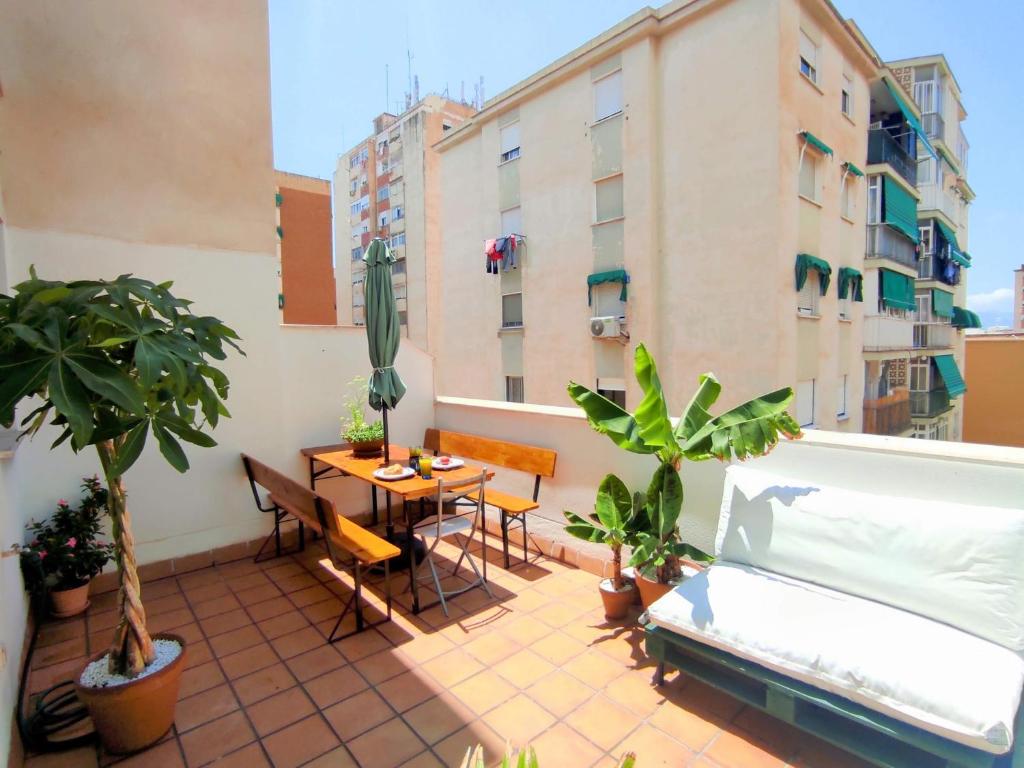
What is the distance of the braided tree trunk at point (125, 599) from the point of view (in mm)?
2930

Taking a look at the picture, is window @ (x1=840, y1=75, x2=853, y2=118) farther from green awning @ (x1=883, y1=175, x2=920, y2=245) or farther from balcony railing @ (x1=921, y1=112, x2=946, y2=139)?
balcony railing @ (x1=921, y1=112, x2=946, y2=139)

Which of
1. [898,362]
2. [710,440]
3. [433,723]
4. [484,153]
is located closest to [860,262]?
[898,362]

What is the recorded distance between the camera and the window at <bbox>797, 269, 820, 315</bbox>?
13438 millimetres

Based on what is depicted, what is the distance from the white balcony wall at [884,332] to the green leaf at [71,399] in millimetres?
20100

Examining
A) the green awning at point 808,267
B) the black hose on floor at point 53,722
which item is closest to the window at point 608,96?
the green awning at point 808,267

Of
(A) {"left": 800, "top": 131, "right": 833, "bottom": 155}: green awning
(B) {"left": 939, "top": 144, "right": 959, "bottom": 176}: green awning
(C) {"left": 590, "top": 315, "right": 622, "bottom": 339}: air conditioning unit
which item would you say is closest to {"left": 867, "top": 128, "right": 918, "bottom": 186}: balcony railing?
(A) {"left": 800, "top": 131, "right": 833, "bottom": 155}: green awning

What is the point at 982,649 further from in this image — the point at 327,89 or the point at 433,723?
the point at 327,89

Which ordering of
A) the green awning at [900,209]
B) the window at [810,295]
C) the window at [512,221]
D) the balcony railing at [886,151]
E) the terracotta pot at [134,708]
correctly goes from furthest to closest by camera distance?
the window at [512,221] < the green awning at [900,209] < the balcony railing at [886,151] < the window at [810,295] < the terracotta pot at [134,708]

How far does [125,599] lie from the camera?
3.00m

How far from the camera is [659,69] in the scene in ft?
46.2

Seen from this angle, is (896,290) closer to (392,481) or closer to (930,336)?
(930,336)

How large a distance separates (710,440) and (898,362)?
23838 millimetres

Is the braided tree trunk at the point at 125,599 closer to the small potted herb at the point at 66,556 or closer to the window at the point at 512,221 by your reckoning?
the small potted herb at the point at 66,556

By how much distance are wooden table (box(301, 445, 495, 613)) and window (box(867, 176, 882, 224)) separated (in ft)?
59.2
